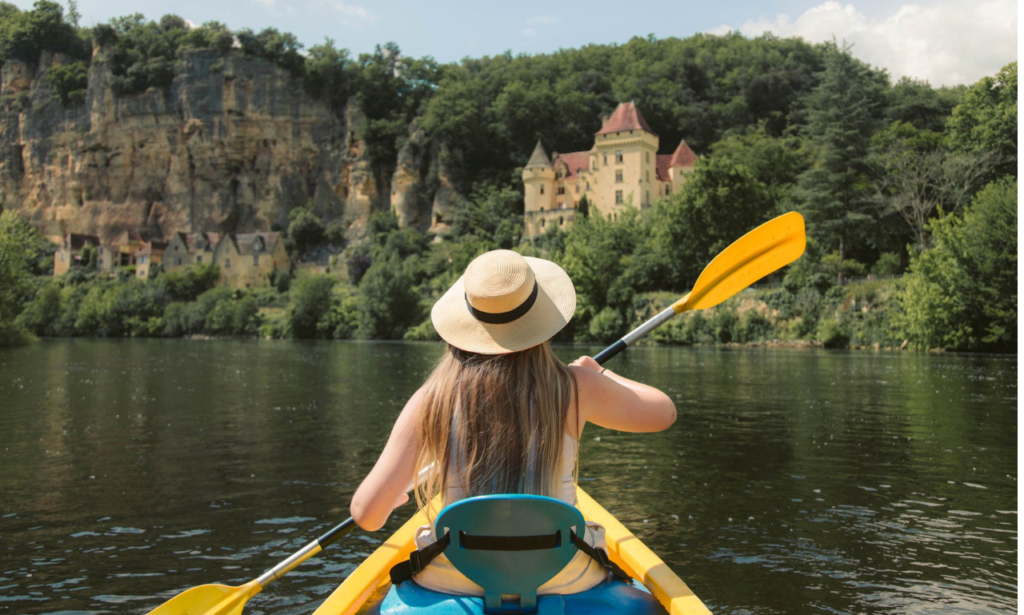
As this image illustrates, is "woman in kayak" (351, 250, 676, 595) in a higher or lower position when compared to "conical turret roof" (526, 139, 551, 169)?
lower

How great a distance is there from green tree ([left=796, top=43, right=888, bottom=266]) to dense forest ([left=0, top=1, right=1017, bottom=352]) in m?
0.18

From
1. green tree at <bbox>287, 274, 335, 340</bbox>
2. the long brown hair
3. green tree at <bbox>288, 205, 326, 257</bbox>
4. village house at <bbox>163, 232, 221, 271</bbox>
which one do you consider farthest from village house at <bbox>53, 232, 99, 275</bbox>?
the long brown hair

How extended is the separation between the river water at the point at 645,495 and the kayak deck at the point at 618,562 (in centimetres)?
125

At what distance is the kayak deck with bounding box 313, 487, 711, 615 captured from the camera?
3.32 metres

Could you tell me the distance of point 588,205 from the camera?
73.2 meters

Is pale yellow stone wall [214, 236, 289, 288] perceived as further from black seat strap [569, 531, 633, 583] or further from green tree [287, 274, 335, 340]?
black seat strap [569, 531, 633, 583]

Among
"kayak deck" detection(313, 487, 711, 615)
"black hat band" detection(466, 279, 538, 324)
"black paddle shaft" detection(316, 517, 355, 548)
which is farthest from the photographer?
"black paddle shaft" detection(316, 517, 355, 548)

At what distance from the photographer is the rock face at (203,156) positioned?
92.0 m

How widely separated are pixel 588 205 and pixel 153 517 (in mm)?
67705

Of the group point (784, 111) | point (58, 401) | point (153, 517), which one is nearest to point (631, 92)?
point (784, 111)

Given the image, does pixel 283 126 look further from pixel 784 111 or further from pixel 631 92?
pixel 784 111

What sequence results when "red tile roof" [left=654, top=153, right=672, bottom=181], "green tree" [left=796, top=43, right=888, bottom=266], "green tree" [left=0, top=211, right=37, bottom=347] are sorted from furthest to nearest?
"red tile roof" [left=654, top=153, right=672, bottom=181], "green tree" [left=796, top=43, right=888, bottom=266], "green tree" [left=0, top=211, right=37, bottom=347]

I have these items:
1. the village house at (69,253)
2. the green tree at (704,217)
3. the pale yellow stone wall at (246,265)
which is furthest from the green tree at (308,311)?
the village house at (69,253)

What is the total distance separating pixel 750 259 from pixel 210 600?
3539mm
